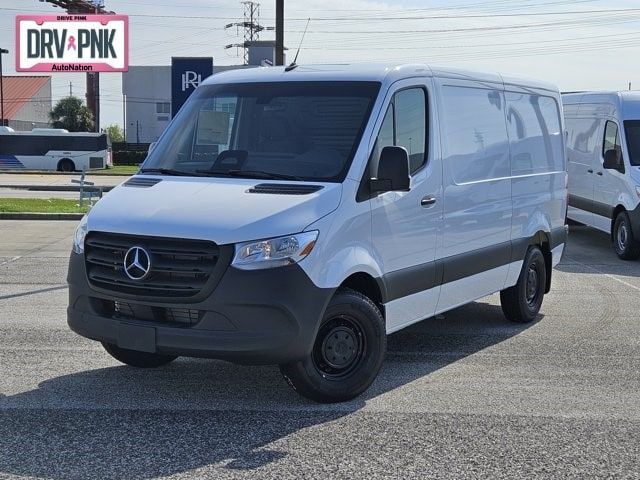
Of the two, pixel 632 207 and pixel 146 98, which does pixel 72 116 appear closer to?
pixel 146 98

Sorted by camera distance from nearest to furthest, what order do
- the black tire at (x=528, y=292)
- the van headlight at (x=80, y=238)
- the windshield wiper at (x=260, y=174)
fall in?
1. the van headlight at (x=80, y=238)
2. the windshield wiper at (x=260, y=174)
3. the black tire at (x=528, y=292)

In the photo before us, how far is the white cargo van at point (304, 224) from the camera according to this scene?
514 cm

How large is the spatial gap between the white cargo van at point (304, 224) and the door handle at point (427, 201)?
2cm

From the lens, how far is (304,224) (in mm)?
5207

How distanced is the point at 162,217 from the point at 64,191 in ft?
95.6

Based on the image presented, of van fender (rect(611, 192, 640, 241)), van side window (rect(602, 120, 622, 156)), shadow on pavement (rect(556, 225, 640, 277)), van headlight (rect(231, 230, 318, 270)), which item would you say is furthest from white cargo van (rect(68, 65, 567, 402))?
van side window (rect(602, 120, 622, 156))

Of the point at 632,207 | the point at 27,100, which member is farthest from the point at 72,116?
the point at 632,207

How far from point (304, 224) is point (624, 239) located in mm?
9613

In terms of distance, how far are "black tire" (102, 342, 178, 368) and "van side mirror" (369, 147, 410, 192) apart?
1.99m

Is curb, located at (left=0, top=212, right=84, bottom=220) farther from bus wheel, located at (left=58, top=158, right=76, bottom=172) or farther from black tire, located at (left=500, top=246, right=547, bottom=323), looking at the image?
bus wheel, located at (left=58, top=158, right=76, bottom=172)

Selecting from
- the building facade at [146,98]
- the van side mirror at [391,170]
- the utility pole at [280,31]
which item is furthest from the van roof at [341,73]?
the building facade at [146,98]

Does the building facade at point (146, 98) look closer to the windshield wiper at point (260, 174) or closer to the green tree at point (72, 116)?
the green tree at point (72, 116)

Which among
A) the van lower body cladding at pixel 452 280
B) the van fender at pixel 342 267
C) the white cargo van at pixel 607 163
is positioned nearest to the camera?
the van fender at pixel 342 267

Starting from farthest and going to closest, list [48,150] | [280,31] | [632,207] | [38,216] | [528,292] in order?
[48,150], [280,31], [38,216], [632,207], [528,292]
